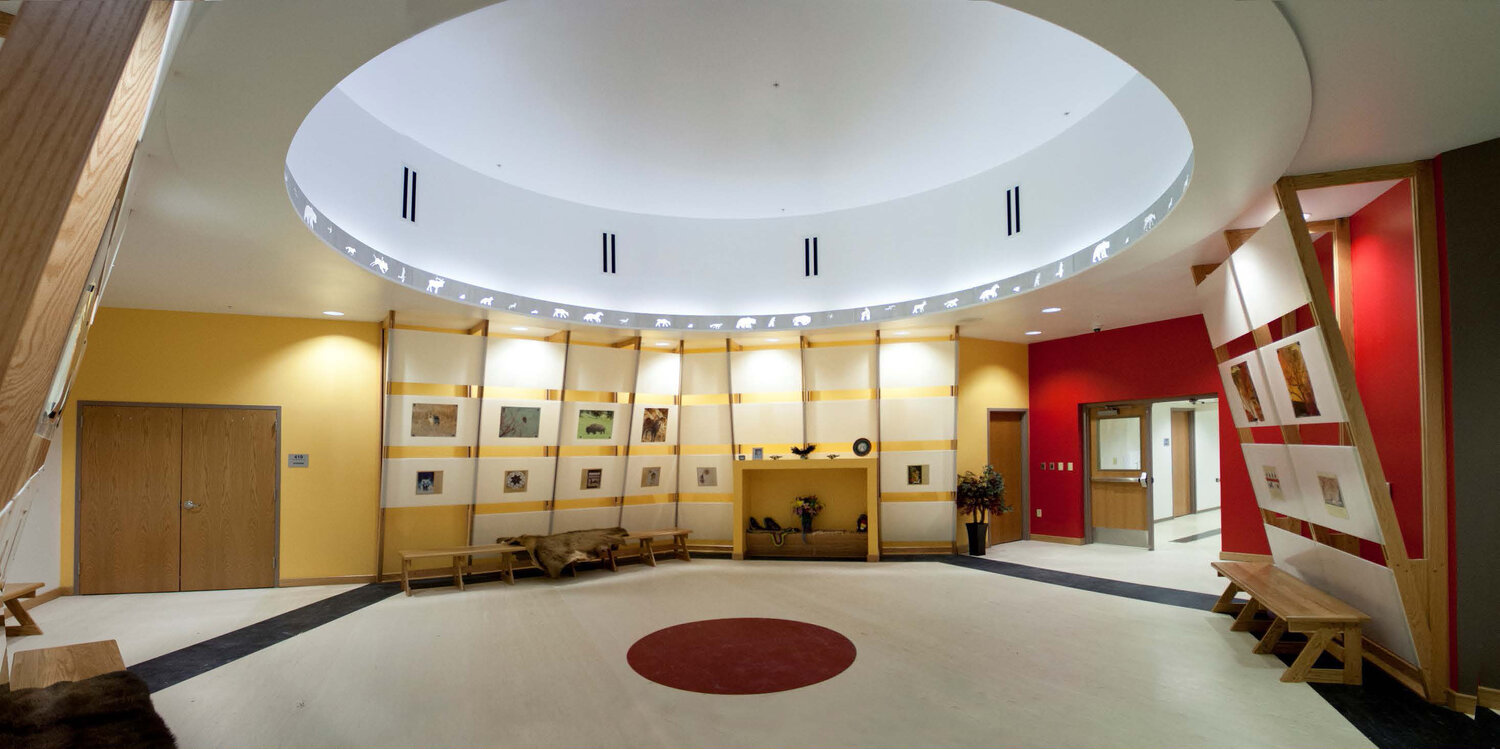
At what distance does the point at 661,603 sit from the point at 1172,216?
6.43 metres

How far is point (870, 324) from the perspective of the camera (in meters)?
9.96

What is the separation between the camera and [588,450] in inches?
409

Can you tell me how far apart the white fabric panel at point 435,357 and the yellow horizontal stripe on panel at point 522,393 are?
23 centimetres

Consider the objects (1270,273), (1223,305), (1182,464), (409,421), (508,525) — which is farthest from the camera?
(1182,464)

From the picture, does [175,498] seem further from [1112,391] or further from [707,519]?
[1112,391]

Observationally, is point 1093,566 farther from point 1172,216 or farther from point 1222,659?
point 1172,216

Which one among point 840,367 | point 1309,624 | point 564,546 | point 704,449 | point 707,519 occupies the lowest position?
point 564,546

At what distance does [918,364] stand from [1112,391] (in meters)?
3.20

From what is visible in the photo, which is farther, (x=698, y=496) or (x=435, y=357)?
(x=698, y=496)

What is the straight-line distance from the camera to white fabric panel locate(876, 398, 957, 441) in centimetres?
1062

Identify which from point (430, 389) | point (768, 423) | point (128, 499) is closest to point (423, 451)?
point (430, 389)

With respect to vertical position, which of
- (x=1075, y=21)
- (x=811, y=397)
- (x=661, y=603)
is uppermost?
(x=1075, y=21)

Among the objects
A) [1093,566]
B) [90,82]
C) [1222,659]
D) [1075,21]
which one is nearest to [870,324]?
[1093,566]

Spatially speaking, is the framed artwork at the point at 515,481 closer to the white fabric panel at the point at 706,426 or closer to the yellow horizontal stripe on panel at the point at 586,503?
the yellow horizontal stripe on panel at the point at 586,503
